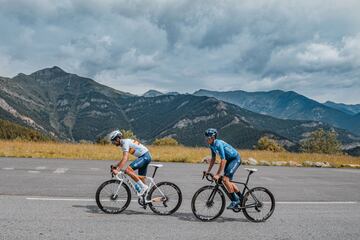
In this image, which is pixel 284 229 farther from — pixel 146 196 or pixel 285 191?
pixel 285 191

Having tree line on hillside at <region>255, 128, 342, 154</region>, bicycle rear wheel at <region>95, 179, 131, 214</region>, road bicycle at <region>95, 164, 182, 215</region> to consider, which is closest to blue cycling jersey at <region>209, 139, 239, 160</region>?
road bicycle at <region>95, 164, 182, 215</region>

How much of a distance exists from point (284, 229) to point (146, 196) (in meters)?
3.24

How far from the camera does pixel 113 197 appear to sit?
9.07 m

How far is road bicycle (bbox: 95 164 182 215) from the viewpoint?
900 centimetres

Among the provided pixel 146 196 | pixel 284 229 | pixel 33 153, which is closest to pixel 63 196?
pixel 146 196

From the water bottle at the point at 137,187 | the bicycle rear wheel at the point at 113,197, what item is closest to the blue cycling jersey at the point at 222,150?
the water bottle at the point at 137,187

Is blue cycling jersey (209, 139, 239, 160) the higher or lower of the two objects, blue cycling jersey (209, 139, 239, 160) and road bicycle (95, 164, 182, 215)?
the higher

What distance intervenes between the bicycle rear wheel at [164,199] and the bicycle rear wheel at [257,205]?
5.22 ft

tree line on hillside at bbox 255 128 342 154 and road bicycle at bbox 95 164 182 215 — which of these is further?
tree line on hillside at bbox 255 128 342 154

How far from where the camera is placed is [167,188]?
938cm

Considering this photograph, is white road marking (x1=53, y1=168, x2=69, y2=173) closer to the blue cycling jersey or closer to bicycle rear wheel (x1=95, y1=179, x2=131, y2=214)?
bicycle rear wheel (x1=95, y1=179, x2=131, y2=214)

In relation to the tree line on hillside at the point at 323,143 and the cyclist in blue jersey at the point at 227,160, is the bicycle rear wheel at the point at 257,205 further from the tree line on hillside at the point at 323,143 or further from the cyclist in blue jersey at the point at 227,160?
the tree line on hillside at the point at 323,143

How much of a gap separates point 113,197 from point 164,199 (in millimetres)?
1212

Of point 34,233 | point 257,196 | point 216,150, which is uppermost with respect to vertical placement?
point 216,150
